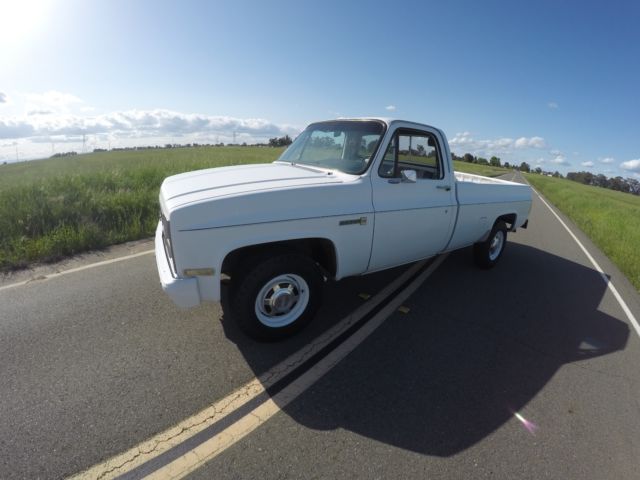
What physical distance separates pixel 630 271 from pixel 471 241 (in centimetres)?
410

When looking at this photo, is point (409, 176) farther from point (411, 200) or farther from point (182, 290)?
point (182, 290)

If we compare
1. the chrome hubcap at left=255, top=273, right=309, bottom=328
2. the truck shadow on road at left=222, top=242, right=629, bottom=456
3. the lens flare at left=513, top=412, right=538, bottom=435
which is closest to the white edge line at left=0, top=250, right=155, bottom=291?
the truck shadow on road at left=222, top=242, right=629, bottom=456

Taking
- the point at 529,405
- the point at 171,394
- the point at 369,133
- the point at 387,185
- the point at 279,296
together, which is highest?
the point at 369,133

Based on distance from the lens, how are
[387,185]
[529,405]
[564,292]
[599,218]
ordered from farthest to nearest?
[599,218] → [564,292] → [387,185] → [529,405]

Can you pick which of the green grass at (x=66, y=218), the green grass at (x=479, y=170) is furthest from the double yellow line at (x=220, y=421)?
the green grass at (x=479, y=170)

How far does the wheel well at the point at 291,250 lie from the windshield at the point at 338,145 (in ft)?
2.73

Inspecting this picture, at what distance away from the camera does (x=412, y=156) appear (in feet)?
14.2

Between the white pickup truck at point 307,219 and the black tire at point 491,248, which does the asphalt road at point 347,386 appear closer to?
the white pickup truck at point 307,219

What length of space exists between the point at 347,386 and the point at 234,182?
200 cm

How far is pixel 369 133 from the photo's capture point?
153 inches

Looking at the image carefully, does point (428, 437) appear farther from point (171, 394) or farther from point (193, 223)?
point (193, 223)

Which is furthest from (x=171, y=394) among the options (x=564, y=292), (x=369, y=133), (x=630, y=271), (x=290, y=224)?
(x=630, y=271)

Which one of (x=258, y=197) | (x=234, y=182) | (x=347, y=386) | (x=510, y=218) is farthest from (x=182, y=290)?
(x=510, y=218)

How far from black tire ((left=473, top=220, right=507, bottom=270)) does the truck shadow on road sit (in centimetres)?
43
